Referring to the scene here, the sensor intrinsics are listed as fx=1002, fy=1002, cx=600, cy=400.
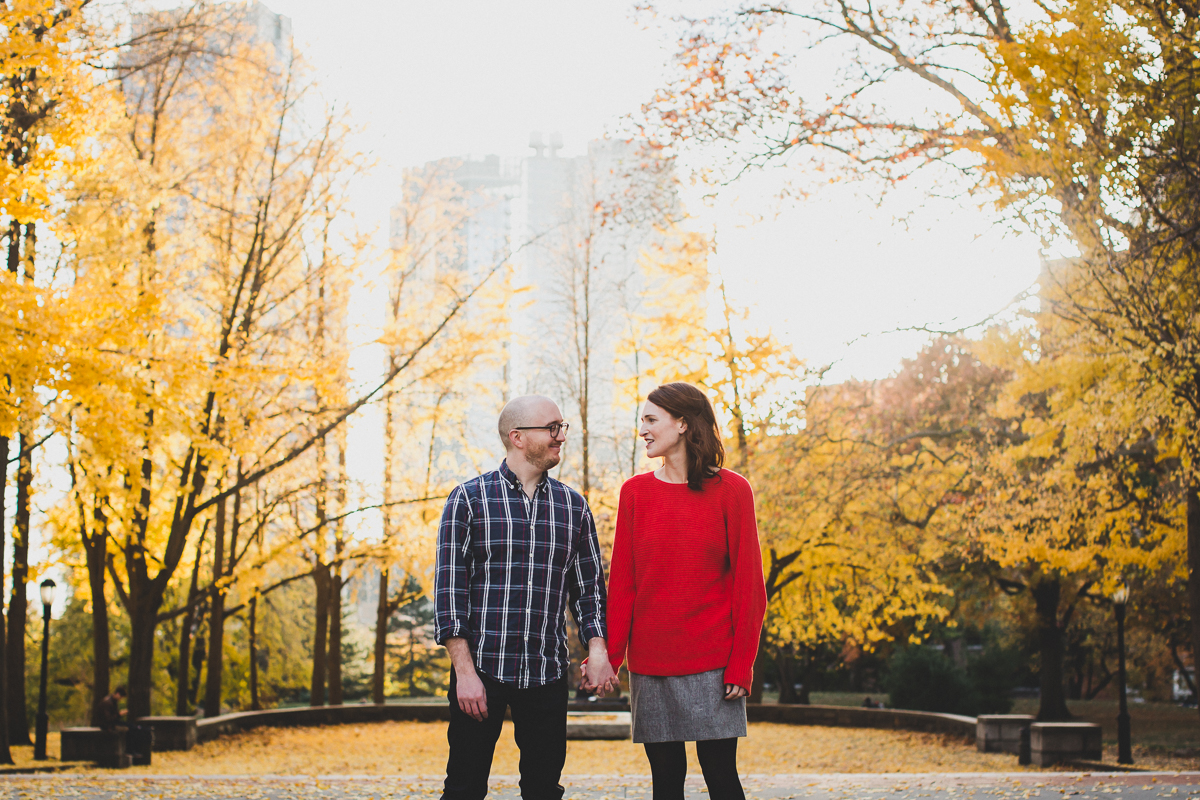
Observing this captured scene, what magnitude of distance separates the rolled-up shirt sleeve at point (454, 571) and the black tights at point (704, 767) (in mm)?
765

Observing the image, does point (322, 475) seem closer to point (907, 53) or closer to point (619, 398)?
point (619, 398)

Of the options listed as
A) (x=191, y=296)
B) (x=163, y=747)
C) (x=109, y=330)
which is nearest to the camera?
(x=109, y=330)

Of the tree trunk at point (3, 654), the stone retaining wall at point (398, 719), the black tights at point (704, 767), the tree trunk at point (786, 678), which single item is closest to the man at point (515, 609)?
the black tights at point (704, 767)

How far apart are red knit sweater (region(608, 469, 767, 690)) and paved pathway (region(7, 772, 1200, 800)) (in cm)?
397

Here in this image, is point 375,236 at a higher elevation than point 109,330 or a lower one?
higher

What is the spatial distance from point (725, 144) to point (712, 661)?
9850 mm

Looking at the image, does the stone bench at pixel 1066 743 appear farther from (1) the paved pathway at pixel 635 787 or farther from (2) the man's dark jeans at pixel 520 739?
(2) the man's dark jeans at pixel 520 739

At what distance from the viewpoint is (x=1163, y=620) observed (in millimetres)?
22375

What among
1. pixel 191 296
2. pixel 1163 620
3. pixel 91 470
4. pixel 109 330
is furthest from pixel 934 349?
pixel 109 330

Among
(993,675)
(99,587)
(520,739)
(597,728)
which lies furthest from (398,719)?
(520,739)

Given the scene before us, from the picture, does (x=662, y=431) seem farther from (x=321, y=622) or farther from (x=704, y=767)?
(x=321, y=622)

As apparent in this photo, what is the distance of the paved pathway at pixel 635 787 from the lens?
22.7 ft

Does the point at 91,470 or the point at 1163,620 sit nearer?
the point at 91,470

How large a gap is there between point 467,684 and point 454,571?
0.38m
